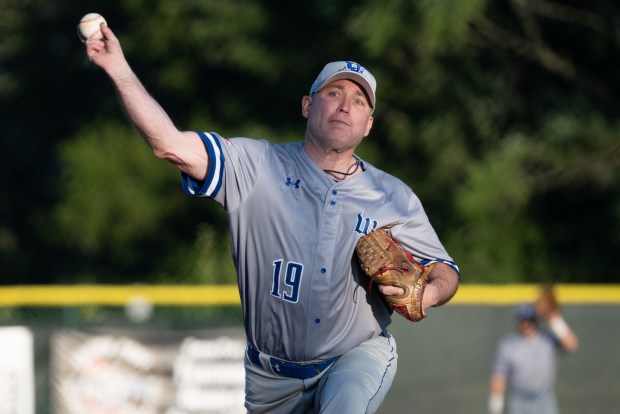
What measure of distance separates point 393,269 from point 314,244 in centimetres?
31

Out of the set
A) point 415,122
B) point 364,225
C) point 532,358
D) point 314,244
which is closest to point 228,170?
point 314,244

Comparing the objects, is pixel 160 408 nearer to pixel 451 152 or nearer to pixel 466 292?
pixel 466 292

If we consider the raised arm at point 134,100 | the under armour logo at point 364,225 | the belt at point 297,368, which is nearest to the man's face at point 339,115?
the under armour logo at point 364,225

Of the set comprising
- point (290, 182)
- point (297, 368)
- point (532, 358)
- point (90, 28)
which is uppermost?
point (90, 28)

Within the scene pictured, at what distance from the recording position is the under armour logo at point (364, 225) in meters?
4.75

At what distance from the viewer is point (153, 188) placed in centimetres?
1942

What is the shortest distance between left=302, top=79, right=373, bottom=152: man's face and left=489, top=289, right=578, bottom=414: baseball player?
6988 mm

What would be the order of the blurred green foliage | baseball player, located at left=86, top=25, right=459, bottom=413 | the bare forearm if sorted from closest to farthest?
the bare forearm
baseball player, located at left=86, top=25, right=459, bottom=413
the blurred green foliage

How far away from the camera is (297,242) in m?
4.70

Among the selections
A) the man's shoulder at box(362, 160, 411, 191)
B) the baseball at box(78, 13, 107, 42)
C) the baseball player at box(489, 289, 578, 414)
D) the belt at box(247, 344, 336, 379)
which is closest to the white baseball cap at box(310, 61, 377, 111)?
the man's shoulder at box(362, 160, 411, 191)

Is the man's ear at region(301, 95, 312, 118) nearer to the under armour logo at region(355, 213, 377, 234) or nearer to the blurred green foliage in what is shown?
the under armour logo at region(355, 213, 377, 234)

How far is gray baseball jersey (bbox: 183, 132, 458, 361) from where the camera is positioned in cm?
468

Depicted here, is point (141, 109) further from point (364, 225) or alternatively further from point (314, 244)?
point (364, 225)

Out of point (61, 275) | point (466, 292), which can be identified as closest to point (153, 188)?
point (61, 275)
